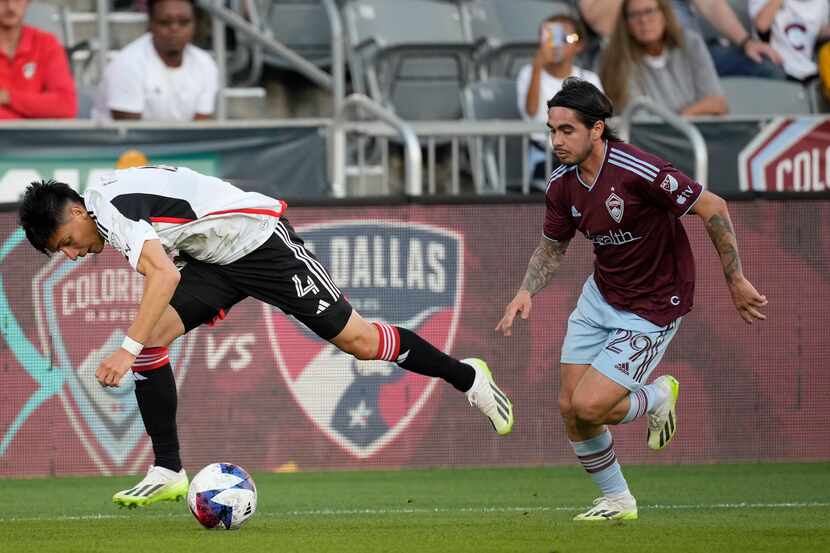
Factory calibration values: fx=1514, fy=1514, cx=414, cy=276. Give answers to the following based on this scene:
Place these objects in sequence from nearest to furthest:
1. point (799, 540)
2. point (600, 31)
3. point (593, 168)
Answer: point (799, 540) < point (593, 168) < point (600, 31)

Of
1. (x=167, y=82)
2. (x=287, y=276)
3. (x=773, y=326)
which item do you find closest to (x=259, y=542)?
(x=287, y=276)

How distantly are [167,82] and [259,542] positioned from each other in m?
6.52

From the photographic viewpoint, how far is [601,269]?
7730mm

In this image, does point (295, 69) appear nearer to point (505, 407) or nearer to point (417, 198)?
point (417, 198)

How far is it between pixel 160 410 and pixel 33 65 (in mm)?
5067

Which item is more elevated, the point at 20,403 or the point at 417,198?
the point at 417,198

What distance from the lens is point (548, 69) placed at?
12828 millimetres

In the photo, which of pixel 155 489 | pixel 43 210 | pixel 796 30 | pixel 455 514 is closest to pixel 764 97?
pixel 796 30

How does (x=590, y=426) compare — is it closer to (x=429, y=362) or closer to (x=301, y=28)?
(x=429, y=362)

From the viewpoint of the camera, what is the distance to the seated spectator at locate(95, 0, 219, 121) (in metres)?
12.1

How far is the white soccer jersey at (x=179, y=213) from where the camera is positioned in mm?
6953

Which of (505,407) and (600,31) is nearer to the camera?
(505,407)

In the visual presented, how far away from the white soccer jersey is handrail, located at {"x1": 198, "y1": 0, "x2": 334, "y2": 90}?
5.76 metres

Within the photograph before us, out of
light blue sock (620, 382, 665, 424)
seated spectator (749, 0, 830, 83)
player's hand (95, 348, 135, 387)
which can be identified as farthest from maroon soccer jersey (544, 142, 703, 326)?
seated spectator (749, 0, 830, 83)
